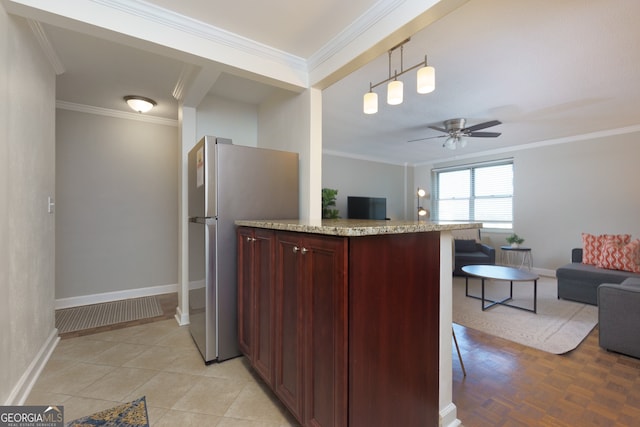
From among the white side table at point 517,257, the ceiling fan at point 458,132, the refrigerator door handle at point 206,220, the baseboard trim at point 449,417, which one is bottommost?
the baseboard trim at point 449,417

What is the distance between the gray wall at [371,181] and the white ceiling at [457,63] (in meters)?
1.96

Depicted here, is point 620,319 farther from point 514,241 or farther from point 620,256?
point 514,241

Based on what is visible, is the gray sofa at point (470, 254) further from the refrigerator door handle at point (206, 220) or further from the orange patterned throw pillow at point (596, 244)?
the refrigerator door handle at point (206, 220)

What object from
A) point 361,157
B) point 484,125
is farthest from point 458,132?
point 361,157

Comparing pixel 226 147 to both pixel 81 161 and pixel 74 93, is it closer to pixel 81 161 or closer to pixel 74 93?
pixel 74 93

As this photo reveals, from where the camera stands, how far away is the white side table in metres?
5.38

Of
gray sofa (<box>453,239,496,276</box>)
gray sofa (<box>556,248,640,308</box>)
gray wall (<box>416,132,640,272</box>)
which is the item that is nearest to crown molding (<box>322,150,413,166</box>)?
gray wall (<box>416,132,640,272</box>)

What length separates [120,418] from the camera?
152 centimetres

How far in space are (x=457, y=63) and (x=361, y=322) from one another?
8.14 ft

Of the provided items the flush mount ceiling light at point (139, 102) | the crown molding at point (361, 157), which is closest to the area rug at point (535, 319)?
the crown molding at point (361, 157)

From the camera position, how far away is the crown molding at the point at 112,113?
3.30 metres

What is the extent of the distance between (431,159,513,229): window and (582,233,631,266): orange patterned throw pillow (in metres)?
1.86

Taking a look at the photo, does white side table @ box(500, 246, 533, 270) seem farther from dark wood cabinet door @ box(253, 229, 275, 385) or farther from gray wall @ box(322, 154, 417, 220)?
dark wood cabinet door @ box(253, 229, 275, 385)

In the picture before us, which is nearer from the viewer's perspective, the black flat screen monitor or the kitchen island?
the kitchen island
